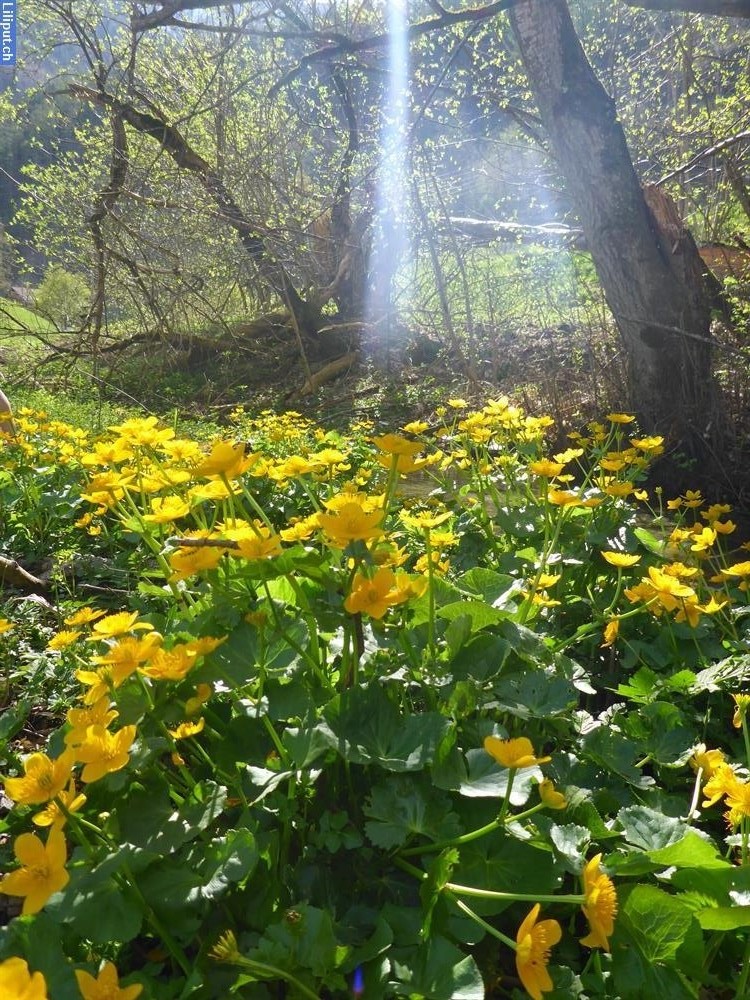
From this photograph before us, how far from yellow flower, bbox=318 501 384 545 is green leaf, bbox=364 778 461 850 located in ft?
1.23

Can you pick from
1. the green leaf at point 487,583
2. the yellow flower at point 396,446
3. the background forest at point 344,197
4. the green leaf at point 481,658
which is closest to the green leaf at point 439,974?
the green leaf at point 481,658

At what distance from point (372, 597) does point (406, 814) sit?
315mm

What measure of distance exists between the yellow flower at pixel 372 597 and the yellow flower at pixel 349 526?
65mm

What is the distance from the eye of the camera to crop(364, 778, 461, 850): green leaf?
3.16 feet

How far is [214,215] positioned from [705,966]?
754cm

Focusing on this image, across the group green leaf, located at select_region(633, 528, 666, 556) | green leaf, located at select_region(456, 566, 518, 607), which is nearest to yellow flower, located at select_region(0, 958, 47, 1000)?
green leaf, located at select_region(456, 566, 518, 607)

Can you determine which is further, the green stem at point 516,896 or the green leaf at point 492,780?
the green leaf at point 492,780

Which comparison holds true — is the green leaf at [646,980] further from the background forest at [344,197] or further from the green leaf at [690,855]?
the background forest at [344,197]

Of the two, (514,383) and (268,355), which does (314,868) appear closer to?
(514,383)

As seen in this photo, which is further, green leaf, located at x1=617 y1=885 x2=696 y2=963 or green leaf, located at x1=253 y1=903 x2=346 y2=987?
green leaf, located at x1=617 y1=885 x2=696 y2=963

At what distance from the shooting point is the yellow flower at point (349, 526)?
0.98 m

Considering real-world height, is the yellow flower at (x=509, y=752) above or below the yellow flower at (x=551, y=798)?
above

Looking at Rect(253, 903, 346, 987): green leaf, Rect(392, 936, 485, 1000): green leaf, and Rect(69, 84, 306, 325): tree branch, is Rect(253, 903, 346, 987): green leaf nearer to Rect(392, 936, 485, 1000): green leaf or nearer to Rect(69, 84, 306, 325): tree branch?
Rect(392, 936, 485, 1000): green leaf

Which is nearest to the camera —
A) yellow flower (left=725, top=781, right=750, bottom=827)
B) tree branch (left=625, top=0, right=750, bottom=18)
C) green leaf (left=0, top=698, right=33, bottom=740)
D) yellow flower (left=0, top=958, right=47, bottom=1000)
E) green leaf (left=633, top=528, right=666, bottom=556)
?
yellow flower (left=0, top=958, right=47, bottom=1000)
